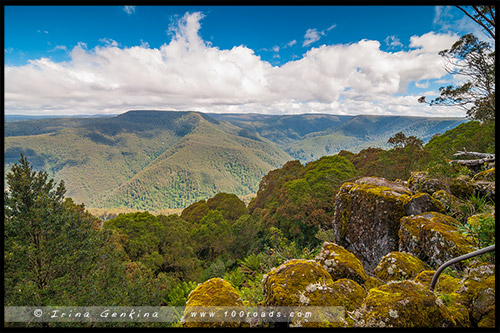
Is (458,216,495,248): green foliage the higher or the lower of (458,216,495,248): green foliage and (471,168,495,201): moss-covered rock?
the lower

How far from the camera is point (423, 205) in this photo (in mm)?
5555

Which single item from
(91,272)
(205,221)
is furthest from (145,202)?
(91,272)

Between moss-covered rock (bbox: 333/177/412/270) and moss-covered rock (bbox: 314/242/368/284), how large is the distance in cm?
286

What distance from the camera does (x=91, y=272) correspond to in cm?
830

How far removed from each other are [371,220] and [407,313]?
16.3ft

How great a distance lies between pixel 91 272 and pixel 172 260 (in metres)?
10.2

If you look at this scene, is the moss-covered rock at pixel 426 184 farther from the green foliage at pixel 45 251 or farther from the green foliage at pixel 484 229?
the green foliage at pixel 45 251

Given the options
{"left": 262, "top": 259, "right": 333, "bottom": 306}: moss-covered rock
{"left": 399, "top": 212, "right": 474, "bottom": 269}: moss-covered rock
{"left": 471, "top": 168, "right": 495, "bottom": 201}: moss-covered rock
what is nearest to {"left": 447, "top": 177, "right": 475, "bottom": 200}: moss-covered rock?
{"left": 471, "top": 168, "right": 495, "bottom": 201}: moss-covered rock

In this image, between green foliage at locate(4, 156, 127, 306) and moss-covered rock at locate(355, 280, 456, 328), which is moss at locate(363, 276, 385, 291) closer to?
moss-covered rock at locate(355, 280, 456, 328)

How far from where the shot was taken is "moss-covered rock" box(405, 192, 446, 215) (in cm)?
544

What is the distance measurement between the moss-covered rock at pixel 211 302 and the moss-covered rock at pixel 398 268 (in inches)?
96.2

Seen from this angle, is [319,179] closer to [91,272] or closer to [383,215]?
[383,215]

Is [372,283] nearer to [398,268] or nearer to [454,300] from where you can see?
[398,268]

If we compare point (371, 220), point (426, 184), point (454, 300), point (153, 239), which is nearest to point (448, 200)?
point (426, 184)
